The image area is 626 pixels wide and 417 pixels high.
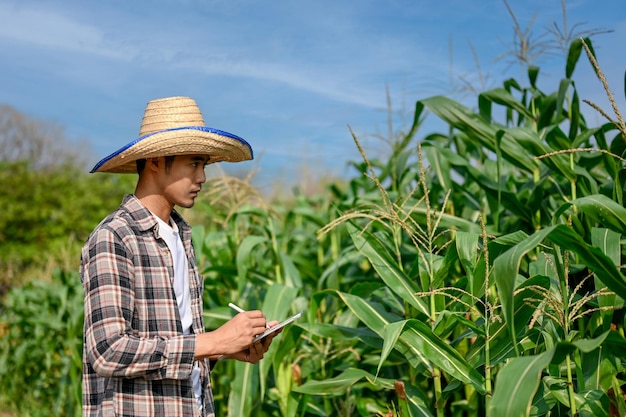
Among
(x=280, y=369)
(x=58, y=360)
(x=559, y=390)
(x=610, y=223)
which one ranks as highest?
(x=610, y=223)

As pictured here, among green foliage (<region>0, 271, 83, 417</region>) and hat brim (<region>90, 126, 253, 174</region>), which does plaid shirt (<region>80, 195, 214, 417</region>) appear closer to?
hat brim (<region>90, 126, 253, 174</region>)

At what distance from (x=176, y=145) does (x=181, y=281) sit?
0.44 metres

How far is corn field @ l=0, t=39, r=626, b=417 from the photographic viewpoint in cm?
219

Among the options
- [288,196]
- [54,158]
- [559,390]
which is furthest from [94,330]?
[54,158]

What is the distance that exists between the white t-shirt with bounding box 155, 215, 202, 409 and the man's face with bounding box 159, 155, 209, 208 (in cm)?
10

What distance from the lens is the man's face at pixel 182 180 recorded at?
2.38 meters

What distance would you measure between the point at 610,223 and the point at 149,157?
142cm

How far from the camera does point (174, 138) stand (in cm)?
236

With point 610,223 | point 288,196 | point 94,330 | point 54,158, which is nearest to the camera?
point 94,330

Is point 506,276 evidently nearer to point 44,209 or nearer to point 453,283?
point 453,283

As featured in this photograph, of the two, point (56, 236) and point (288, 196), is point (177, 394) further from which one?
point (56, 236)

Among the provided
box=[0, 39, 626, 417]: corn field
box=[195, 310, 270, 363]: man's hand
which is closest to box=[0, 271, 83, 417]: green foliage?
box=[0, 39, 626, 417]: corn field

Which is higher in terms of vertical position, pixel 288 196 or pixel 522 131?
pixel 522 131

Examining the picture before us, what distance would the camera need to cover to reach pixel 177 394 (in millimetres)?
2322
